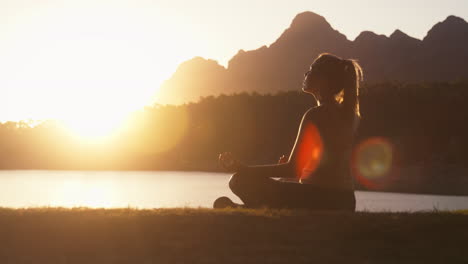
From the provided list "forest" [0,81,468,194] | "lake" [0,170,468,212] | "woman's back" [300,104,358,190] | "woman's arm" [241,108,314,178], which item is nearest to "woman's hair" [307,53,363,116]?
"woman's back" [300,104,358,190]

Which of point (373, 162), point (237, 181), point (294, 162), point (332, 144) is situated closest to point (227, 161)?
point (237, 181)

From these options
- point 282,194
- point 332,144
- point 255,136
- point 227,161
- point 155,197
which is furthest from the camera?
point 255,136

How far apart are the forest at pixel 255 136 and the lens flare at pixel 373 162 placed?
88 cm

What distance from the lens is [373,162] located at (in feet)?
324

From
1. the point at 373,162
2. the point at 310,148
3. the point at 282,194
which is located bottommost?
the point at 373,162

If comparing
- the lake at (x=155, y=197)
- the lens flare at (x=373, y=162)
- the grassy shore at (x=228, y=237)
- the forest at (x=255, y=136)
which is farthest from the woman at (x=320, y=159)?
the lens flare at (x=373, y=162)

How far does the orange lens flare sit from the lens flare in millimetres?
75516

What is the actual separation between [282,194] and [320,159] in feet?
2.58

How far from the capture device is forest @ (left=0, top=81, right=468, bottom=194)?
87000 mm

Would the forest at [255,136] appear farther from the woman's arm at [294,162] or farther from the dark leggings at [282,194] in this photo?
the woman's arm at [294,162]

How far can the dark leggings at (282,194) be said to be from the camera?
25.0 feet

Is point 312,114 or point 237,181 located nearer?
point 312,114

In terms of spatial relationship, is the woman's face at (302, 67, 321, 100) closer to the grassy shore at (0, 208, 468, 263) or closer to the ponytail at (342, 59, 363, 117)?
the ponytail at (342, 59, 363, 117)

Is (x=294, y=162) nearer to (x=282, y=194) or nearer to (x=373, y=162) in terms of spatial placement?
(x=282, y=194)
